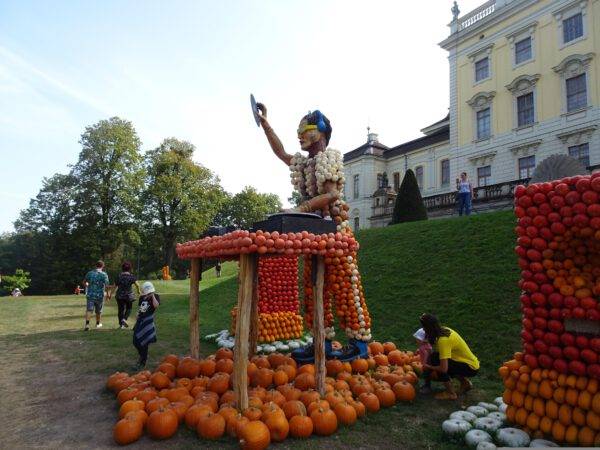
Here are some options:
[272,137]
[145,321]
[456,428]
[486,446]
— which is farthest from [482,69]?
[486,446]

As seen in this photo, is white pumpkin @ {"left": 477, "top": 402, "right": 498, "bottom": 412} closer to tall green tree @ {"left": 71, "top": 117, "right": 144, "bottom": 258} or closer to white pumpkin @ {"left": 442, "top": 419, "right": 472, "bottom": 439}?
white pumpkin @ {"left": 442, "top": 419, "right": 472, "bottom": 439}

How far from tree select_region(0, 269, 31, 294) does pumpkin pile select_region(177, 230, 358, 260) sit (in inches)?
1676

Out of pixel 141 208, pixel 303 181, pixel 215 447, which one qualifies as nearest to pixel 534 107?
pixel 303 181

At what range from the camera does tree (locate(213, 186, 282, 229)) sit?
57269 millimetres

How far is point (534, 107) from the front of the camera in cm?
2784

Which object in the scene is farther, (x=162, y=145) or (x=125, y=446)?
(x=162, y=145)

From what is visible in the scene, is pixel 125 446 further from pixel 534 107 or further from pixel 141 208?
pixel 141 208

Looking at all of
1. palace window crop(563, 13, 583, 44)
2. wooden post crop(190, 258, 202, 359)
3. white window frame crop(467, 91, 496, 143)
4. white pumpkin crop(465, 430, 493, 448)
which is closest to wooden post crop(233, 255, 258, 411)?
wooden post crop(190, 258, 202, 359)

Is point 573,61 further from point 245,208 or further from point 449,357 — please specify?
point 245,208

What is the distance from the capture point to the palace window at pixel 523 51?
2836cm

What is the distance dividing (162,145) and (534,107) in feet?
118

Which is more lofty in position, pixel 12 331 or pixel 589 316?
pixel 589 316

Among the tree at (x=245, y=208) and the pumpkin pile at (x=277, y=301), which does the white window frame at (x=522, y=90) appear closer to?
the pumpkin pile at (x=277, y=301)

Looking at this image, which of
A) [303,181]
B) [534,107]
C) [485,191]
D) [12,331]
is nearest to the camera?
[303,181]
